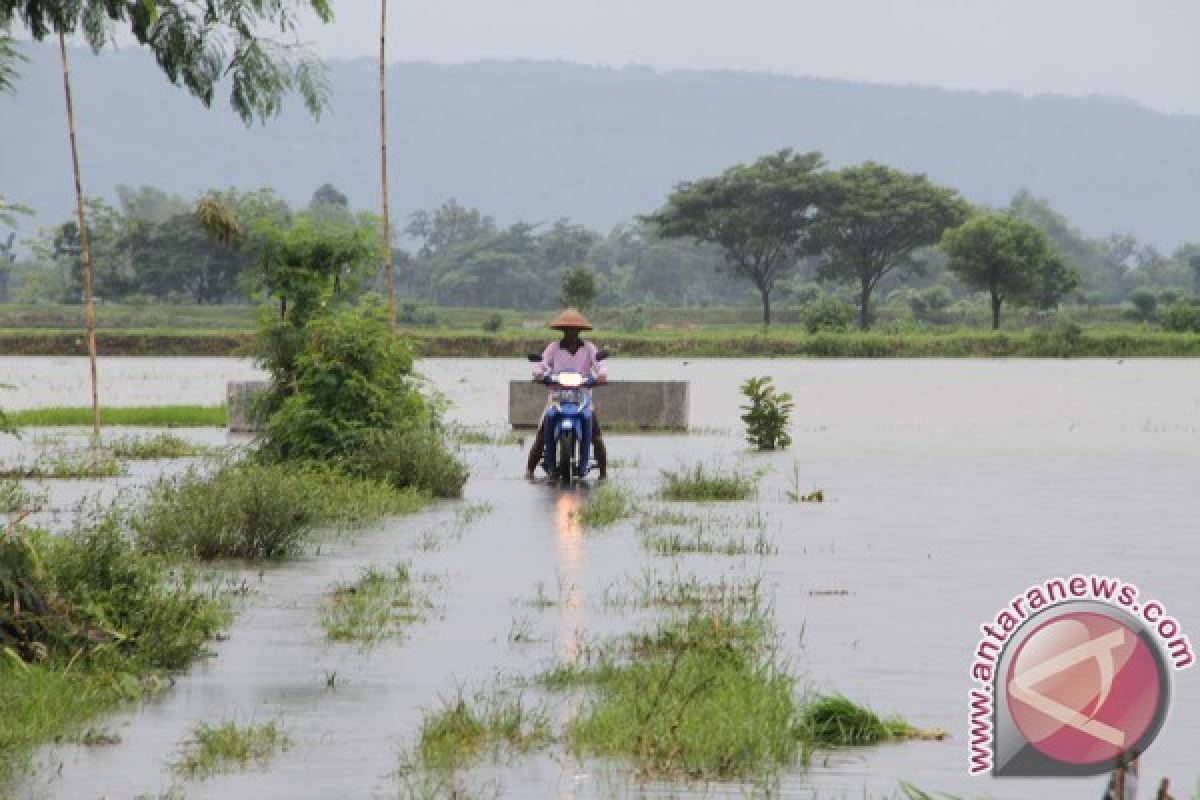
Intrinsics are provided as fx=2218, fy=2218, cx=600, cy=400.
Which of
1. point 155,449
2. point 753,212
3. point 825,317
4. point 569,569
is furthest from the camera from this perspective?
point 753,212

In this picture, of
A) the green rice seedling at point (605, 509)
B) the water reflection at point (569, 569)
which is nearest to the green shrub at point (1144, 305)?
the water reflection at point (569, 569)

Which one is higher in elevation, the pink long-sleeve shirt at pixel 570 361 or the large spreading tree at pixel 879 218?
the large spreading tree at pixel 879 218

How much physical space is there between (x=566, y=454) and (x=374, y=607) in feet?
34.9

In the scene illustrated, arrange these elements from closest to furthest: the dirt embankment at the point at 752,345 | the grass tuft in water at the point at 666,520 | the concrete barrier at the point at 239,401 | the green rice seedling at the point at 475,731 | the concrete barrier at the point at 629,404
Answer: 1. the green rice seedling at the point at 475,731
2. the grass tuft in water at the point at 666,520
3. the concrete barrier at the point at 239,401
4. the concrete barrier at the point at 629,404
5. the dirt embankment at the point at 752,345

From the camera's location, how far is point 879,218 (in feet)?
406

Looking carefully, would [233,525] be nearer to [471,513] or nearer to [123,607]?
[471,513]

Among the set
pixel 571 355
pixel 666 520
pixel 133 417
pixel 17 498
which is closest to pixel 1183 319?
pixel 133 417

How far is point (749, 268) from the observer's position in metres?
128

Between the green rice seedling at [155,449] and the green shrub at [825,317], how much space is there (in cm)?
7398

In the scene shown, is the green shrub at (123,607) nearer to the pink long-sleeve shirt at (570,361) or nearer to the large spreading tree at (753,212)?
the pink long-sleeve shirt at (570,361)

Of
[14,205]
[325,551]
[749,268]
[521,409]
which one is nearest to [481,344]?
[749,268]

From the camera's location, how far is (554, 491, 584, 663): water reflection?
1084 cm

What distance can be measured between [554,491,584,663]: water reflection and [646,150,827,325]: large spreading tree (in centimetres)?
10504

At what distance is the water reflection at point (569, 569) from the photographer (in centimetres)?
1084
